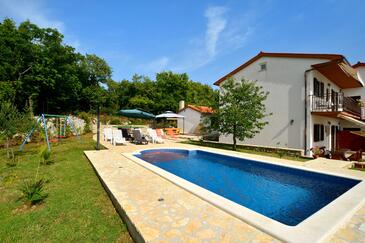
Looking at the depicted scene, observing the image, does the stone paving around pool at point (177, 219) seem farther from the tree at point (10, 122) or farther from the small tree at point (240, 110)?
the small tree at point (240, 110)

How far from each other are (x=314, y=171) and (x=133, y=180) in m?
7.47

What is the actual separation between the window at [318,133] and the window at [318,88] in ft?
8.14

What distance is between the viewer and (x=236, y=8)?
14.1m

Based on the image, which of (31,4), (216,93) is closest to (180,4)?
(216,93)

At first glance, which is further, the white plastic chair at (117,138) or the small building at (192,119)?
the small building at (192,119)

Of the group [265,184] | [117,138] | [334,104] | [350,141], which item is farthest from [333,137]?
[117,138]

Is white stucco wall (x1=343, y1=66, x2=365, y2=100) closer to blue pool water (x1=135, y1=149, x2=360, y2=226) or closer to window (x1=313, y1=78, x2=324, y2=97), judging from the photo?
window (x1=313, y1=78, x2=324, y2=97)

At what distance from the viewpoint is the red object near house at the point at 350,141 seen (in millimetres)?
16656

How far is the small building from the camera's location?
28984 mm

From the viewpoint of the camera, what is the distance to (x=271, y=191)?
731 centimetres

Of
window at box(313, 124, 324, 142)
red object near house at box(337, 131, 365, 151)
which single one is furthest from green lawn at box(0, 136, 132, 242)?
red object near house at box(337, 131, 365, 151)

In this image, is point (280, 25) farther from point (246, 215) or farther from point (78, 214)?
point (78, 214)

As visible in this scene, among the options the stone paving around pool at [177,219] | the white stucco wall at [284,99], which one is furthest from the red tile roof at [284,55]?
the stone paving around pool at [177,219]

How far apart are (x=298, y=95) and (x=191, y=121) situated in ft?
56.1
